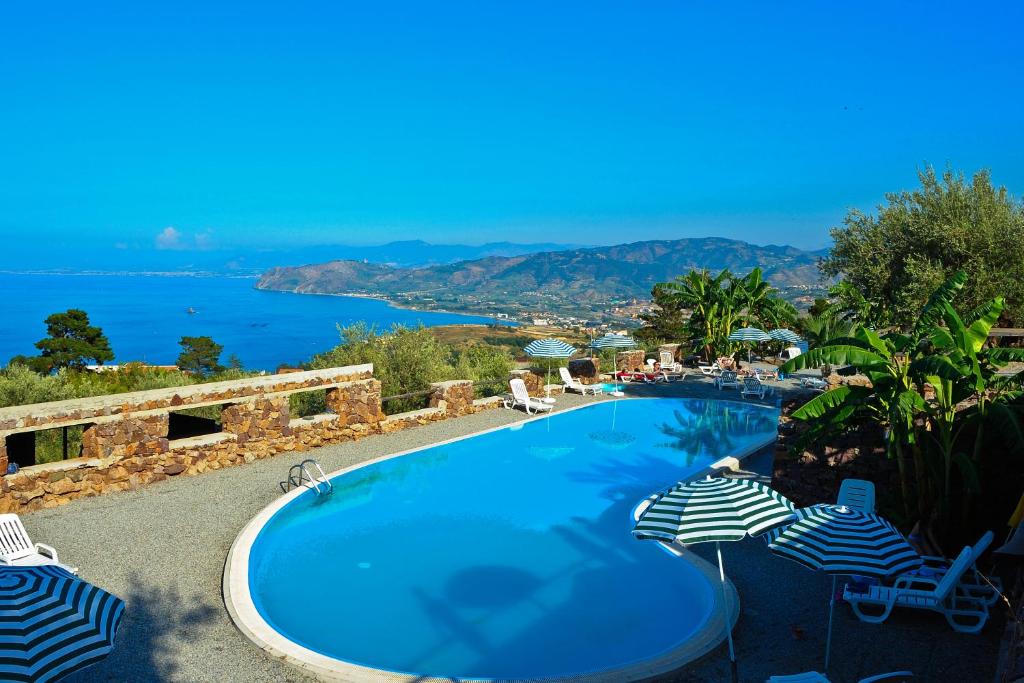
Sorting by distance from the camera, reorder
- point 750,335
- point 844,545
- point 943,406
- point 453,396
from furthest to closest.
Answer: point 750,335, point 453,396, point 943,406, point 844,545

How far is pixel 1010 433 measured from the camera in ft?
23.3

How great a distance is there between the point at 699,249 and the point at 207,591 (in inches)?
7277

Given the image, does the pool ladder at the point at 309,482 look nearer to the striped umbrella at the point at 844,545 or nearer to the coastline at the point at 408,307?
the striped umbrella at the point at 844,545

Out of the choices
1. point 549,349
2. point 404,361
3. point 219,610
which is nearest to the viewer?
point 219,610

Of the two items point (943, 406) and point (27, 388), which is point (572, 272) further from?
point (943, 406)

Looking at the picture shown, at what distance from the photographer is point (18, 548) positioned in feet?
25.0

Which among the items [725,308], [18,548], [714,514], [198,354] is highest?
[725,308]

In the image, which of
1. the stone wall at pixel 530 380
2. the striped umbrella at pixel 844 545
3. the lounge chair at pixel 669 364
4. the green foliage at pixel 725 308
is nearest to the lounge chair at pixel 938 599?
the striped umbrella at pixel 844 545

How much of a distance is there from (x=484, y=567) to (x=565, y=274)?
502 feet

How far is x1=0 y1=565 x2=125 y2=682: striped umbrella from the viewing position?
3.81m

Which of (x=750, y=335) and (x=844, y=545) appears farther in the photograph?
(x=750, y=335)

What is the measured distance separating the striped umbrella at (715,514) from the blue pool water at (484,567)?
151cm

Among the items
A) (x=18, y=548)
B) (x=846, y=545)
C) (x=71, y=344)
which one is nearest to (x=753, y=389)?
(x=846, y=545)

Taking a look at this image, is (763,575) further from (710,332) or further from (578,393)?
(710,332)
